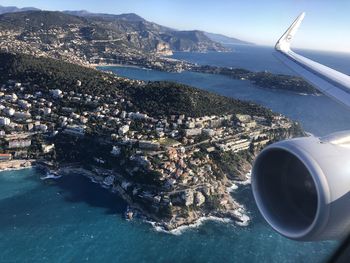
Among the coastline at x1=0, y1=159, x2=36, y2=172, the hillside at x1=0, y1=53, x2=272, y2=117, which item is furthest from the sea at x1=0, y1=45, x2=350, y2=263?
the hillside at x1=0, y1=53, x2=272, y2=117

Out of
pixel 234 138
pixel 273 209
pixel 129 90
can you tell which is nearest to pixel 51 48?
pixel 129 90

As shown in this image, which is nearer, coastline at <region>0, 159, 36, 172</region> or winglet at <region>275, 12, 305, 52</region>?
winglet at <region>275, 12, 305, 52</region>

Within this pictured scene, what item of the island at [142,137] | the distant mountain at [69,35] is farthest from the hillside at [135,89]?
the distant mountain at [69,35]

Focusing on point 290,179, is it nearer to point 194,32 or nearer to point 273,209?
point 273,209

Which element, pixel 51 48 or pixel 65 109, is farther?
pixel 51 48

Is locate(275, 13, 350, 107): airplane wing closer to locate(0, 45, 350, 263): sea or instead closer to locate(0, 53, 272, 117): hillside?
locate(0, 45, 350, 263): sea

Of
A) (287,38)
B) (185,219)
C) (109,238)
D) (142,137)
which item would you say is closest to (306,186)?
(287,38)
